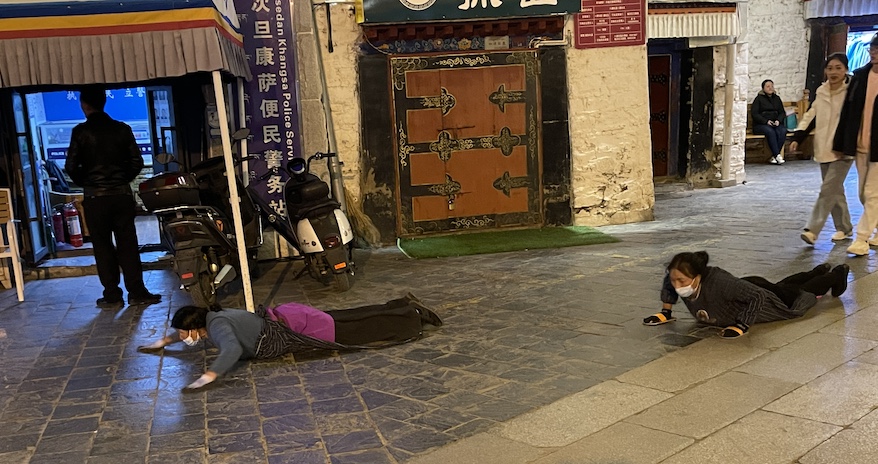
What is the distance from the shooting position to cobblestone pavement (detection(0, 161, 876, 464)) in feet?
12.7

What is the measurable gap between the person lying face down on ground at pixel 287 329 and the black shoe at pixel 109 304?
53.1 inches

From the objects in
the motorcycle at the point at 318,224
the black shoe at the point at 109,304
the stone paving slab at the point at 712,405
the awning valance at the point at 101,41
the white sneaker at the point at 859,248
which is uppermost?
the awning valance at the point at 101,41

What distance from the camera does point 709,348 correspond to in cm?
479

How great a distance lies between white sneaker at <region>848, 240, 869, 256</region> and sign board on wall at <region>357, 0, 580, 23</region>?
404 cm

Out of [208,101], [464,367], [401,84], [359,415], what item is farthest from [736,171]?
[359,415]

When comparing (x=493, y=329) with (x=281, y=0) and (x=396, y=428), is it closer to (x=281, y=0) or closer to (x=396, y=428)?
(x=396, y=428)

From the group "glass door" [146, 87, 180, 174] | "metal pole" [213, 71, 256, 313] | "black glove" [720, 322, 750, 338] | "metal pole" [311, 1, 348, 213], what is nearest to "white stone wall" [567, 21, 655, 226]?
"metal pole" [311, 1, 348, 213]

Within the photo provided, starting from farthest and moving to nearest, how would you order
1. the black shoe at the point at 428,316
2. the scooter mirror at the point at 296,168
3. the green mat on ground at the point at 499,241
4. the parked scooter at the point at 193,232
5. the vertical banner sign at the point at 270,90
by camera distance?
1. the green mat on ground at the point at 499,241
2. the vertical banner sign at the point at 270,90
3. the scooter mirror at the point at 296,168
4. the parked scooter at the point at 193,232
5. the black shoe at the point at 428,316

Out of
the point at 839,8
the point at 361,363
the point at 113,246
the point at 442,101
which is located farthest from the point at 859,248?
the point at 839,8

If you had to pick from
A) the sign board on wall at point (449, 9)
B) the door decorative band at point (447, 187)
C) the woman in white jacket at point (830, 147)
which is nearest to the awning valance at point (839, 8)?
the sign board on wall at point (449, 9)

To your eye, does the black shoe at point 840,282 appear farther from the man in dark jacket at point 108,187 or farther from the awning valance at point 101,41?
the man in dark jacket at point 108,187

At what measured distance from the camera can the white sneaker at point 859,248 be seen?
705 cm

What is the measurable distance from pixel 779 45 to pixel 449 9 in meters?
10.4

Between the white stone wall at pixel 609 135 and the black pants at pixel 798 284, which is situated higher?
the white stone wall at pixel 609 135
